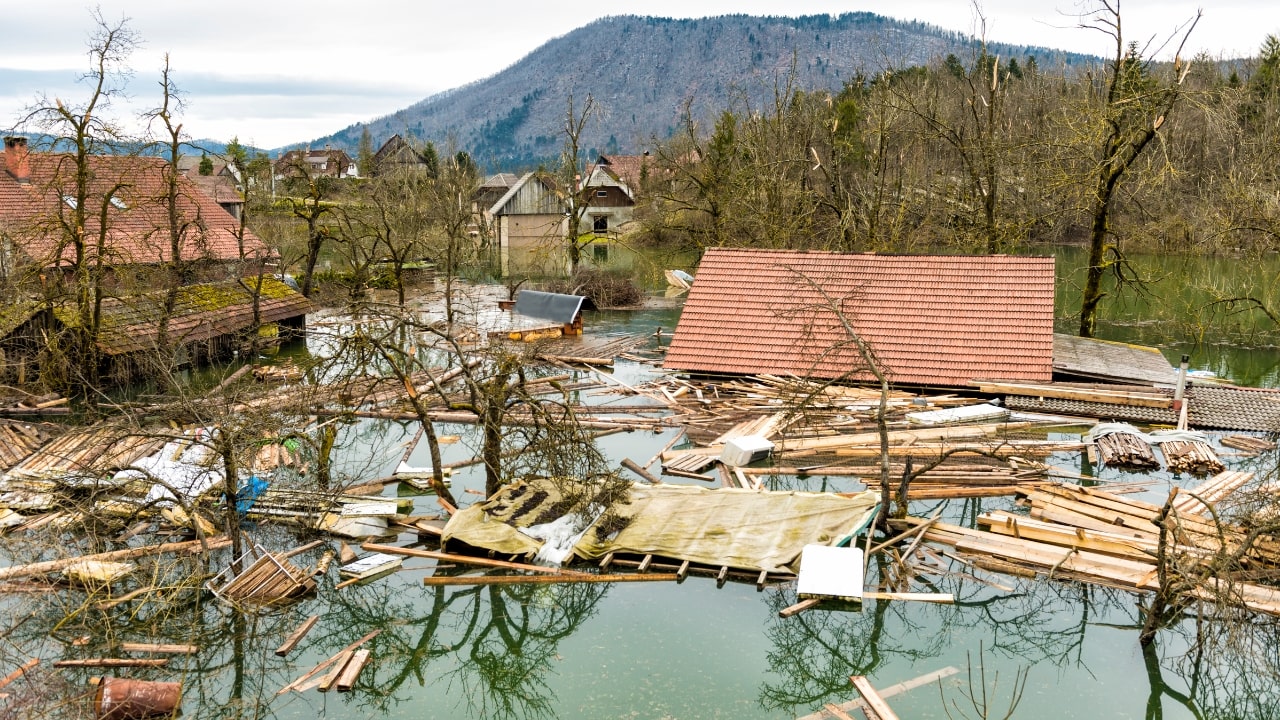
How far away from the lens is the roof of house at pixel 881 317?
19453 mm

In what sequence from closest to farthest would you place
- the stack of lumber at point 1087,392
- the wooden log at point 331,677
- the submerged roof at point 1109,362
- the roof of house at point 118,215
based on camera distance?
the wooden log at point 331,677 → the stack of lumber at point 1087,392 → the submerged roof at point 1109,362 → the roof of house at point 118,215

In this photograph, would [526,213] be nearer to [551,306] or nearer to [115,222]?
[551,306]

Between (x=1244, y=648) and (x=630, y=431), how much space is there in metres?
10.6

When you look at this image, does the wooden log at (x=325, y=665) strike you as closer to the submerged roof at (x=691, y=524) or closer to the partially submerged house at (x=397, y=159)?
the submerged roof at (x=691, y=524)

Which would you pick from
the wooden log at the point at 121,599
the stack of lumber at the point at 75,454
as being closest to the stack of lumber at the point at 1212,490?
the wooden log at the point at 121,599

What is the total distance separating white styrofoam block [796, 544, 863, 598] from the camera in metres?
10.6

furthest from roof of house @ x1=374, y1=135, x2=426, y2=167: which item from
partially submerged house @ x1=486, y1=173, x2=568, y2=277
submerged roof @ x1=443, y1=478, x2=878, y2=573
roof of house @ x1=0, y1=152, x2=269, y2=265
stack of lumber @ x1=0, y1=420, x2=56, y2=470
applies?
submerged roof @ x1=443, y1=478, x2=878, y2=573

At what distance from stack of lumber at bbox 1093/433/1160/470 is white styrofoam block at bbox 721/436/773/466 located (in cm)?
537

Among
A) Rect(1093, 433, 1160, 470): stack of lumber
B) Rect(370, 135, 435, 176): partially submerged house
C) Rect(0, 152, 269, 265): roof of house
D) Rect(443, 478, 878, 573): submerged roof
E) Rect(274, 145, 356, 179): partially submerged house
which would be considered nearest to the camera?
Rect(443, 478, 878, 573): submerged roof

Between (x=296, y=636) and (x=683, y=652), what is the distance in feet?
13.7

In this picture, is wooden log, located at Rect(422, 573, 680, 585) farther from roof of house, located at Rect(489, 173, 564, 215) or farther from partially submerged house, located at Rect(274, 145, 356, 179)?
roof of house, located at Rect(489, 173, 564, 215)

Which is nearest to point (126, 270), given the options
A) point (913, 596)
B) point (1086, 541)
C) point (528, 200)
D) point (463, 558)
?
point (463, 558)

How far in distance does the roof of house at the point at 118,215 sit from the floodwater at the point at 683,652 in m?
13.0

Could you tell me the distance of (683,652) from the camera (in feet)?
32.8
